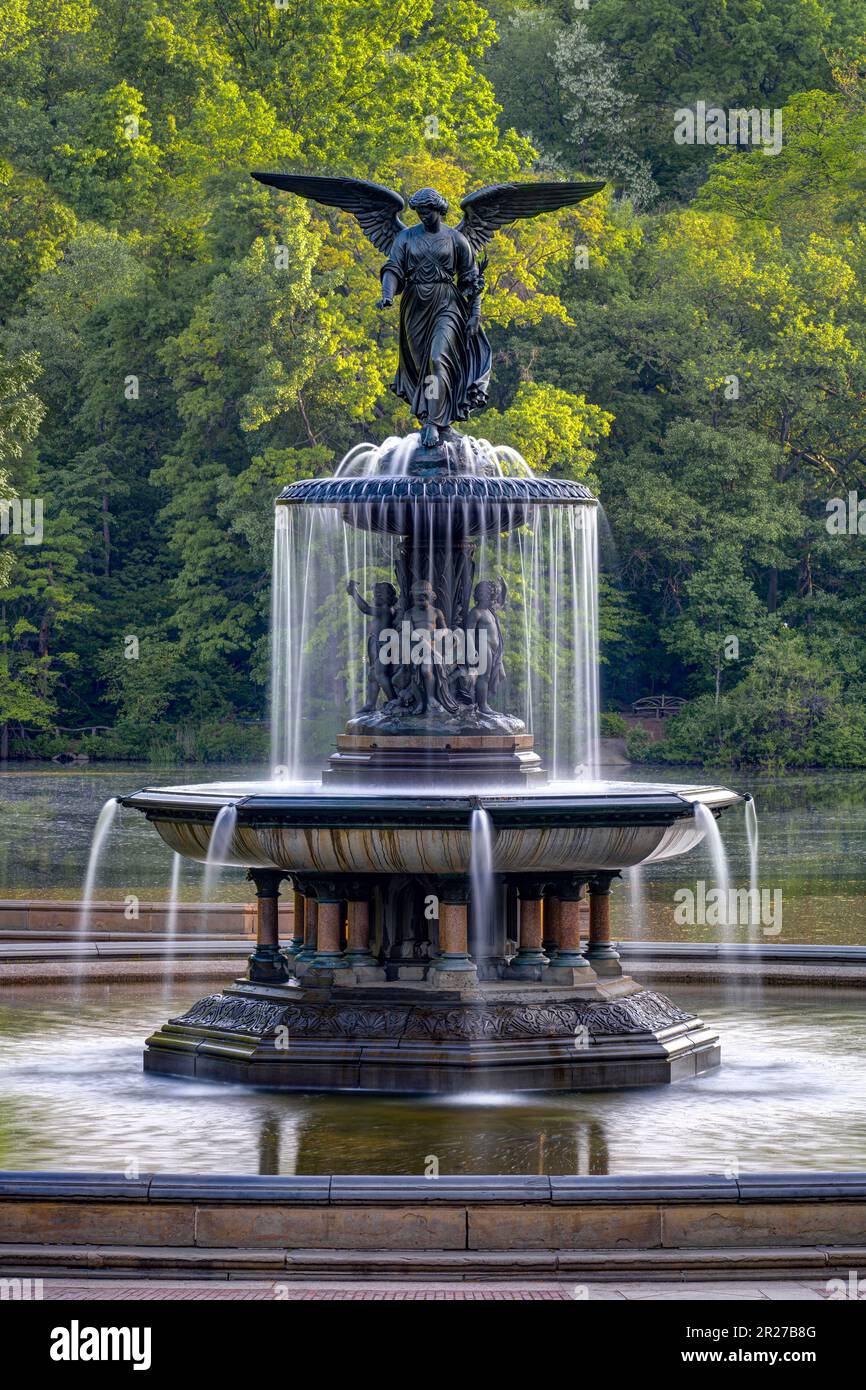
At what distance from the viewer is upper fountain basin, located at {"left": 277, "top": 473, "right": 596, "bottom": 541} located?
1625 cm

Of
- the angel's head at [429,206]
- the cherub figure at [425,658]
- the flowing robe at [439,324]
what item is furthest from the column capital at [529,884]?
the angel's head at [429,206]

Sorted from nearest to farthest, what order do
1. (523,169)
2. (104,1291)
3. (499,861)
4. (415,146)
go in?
(104,1291)
(499,861)
(415,146)
(523,169)

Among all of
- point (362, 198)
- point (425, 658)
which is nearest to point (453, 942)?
point (425, 658)

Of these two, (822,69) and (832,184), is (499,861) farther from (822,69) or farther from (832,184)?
(822,69)

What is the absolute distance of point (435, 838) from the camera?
14.7m

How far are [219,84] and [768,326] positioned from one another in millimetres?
13411

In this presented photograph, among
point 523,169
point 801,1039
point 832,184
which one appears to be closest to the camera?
point 801,1039

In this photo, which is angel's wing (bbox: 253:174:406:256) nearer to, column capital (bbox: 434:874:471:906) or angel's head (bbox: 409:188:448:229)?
angel's head (bbox: 409:188:448:229)

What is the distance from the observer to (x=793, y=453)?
188 ft

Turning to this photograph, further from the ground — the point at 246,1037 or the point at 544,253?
the point at 544,253

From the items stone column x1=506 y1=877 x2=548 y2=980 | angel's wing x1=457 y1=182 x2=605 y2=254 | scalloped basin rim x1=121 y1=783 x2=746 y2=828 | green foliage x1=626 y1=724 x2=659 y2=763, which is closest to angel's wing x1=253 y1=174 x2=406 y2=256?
angel's wing x1=457 y1=182 x2=605 y2=254

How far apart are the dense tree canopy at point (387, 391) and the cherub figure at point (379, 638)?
3180 centimetres

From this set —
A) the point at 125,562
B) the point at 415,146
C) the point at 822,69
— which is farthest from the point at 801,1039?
the point at 822,69

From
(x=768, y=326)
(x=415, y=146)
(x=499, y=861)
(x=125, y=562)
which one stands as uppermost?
(x=415, y=146)
